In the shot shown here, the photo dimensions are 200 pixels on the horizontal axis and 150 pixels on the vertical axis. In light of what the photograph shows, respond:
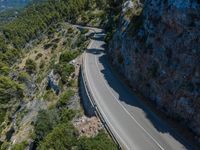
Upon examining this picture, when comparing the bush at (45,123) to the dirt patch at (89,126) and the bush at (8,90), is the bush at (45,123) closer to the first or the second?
the dirt patch at (89,126)

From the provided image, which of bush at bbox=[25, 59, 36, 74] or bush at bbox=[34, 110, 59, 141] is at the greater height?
bush at bbox=[34, 110, 59, 141]

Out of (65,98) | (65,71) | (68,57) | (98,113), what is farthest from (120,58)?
(68,57)

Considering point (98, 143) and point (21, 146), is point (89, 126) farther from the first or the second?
point (21, 146)

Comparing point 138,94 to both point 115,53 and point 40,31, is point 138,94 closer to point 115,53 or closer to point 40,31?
point 115,53

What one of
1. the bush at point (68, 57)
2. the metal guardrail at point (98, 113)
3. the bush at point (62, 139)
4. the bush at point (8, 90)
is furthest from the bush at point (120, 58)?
the bush at point (8, 90)

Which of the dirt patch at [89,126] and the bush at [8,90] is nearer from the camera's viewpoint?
the dirt patch at [89,126]

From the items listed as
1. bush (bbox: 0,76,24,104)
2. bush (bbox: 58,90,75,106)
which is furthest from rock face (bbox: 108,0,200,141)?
bush (bbox: 0,76,24,104)

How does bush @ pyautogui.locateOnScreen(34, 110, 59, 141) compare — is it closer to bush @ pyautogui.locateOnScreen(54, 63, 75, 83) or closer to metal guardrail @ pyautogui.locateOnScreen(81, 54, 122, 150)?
metal guardrail @ pyautogui.locateOnScreen(81, 54, 122, 150)
